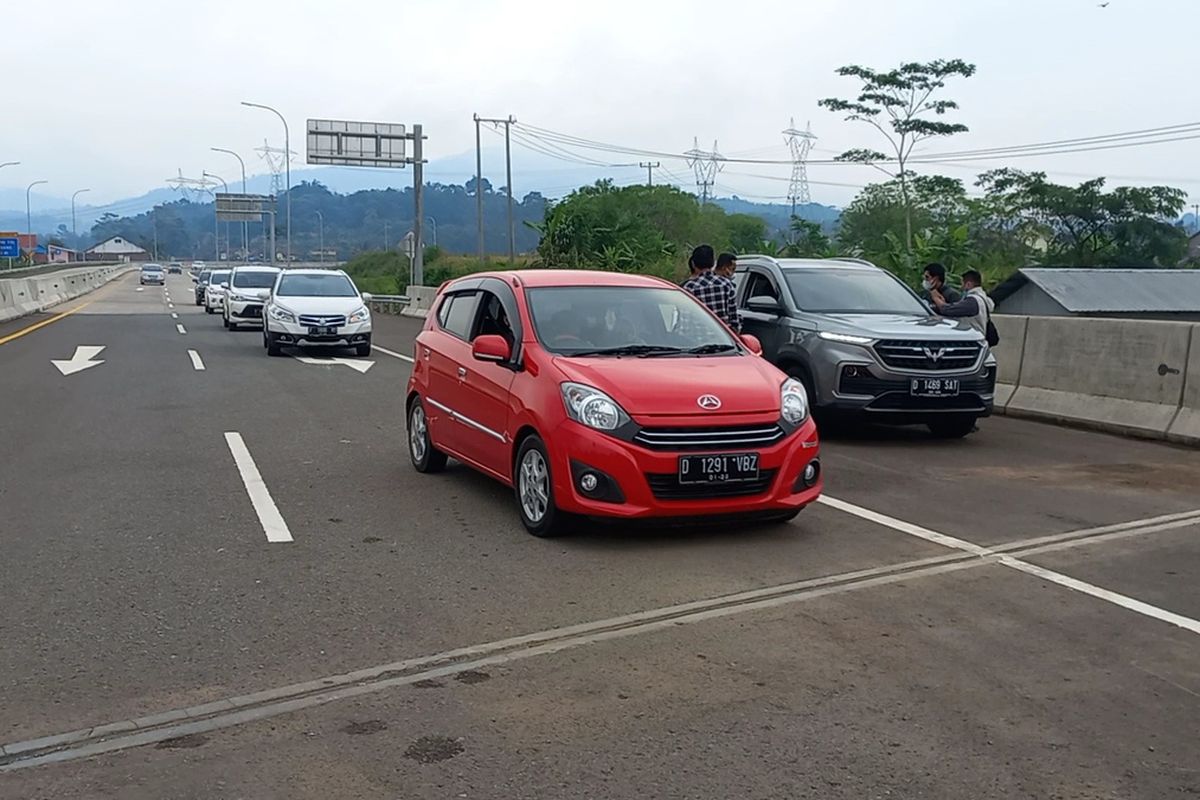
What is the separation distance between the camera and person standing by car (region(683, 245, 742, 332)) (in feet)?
38.3

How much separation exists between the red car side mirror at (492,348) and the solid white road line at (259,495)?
5.43 feet

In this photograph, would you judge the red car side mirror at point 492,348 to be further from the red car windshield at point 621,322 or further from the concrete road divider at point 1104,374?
the concrete road divider at point 1104,374

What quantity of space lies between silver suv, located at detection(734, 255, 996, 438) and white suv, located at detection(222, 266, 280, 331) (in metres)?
17.0

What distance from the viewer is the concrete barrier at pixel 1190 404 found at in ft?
37.6

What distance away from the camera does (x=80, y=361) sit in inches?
748

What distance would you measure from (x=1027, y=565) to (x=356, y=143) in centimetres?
4126

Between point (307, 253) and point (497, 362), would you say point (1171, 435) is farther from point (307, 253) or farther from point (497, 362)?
point (307, 253)

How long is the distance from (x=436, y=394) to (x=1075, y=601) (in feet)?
16.0

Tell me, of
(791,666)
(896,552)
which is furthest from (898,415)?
(791,666)

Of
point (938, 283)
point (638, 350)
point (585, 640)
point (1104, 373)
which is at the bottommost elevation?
point (585, 640)

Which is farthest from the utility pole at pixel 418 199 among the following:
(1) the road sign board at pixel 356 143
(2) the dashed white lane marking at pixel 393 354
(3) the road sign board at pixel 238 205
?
(3) the road sign board at pixel 238 205

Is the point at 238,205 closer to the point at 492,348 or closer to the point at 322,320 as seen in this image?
the point at 322,320

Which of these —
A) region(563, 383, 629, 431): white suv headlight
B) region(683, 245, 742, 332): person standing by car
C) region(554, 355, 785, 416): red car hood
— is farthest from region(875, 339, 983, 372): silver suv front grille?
region(563, 383, 629, 431): white suv headlight

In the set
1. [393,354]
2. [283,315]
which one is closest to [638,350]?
[283,315]
